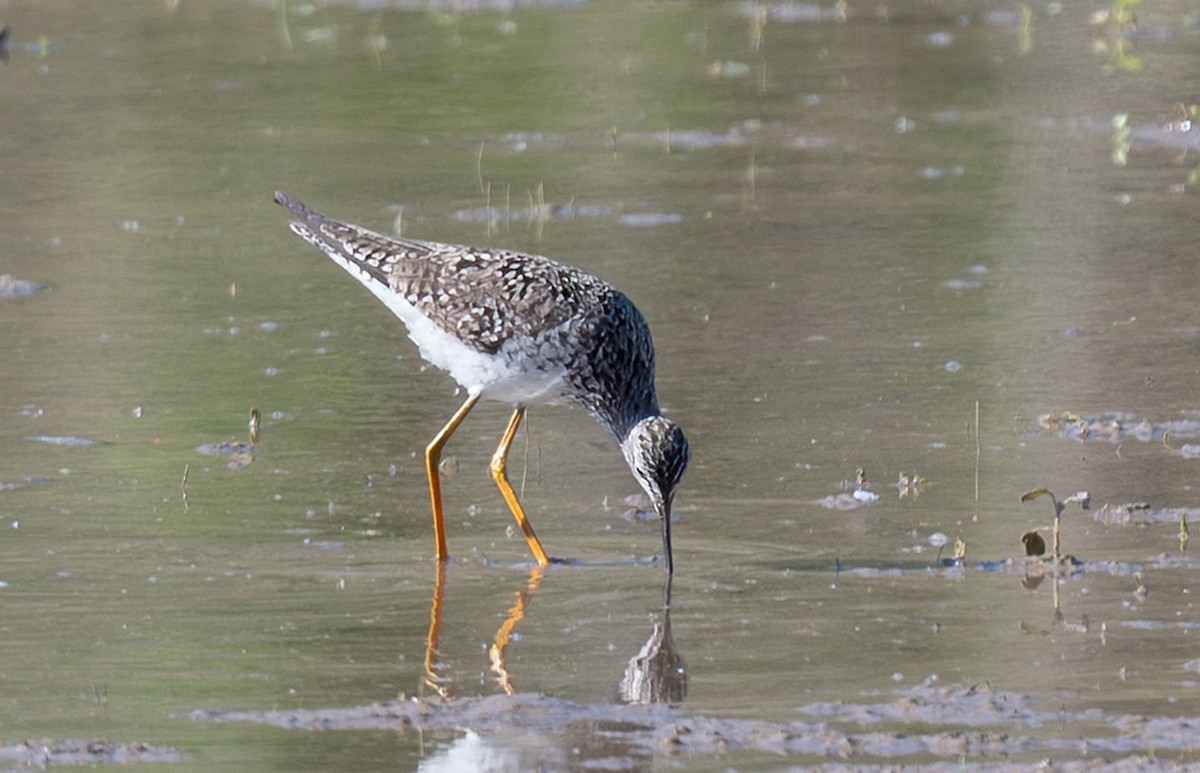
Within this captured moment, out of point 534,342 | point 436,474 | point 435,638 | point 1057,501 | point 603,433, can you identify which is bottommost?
point 603,433

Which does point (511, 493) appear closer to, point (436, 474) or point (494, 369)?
point (436, 474)

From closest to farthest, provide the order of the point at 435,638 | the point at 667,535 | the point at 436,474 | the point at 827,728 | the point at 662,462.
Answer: the point at 827,728, the point at 435,638, the point at 667,535, the point at 662,462, the point at 436,474

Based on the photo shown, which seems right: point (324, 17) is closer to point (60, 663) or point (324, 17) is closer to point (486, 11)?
point (486, 11)

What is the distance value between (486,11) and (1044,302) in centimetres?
1031

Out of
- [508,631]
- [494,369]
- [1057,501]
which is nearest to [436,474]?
[494,369]

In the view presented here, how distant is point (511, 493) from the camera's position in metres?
7.46

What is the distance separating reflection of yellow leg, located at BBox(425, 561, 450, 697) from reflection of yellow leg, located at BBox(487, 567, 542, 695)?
0.52 ft

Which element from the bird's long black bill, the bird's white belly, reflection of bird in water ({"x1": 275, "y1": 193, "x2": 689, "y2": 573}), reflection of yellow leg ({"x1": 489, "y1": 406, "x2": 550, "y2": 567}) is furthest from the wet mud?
the bird's white belly

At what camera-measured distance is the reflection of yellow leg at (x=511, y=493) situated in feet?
23.2

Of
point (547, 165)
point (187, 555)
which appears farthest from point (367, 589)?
point (547, 165)

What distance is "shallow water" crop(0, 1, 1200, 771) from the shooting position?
18.7 feet

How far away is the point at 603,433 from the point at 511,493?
52.6 inches

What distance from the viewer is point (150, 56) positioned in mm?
17625

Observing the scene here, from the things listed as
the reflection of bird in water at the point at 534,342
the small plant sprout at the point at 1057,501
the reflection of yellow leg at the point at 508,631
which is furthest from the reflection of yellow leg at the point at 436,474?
the small plant sprout at the point at 1057,501
